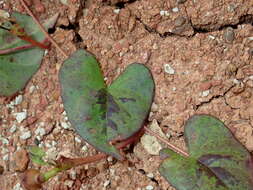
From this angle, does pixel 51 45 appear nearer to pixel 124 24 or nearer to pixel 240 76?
pixel 124 24

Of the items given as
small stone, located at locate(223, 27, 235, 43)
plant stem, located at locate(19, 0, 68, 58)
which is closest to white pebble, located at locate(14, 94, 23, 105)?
plant stem, located at locate(19, 0, 68, 58)

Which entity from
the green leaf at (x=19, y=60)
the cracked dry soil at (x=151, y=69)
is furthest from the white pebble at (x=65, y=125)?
the green leaf at (x=19, y=60)

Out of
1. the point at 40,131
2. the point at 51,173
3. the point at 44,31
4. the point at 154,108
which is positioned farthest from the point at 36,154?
the point at 44,31

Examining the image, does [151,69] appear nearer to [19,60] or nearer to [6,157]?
[19,60]

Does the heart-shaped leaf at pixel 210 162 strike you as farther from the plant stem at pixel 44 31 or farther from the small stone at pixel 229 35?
the plant stem at pixel 44 31

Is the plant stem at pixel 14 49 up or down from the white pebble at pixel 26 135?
up

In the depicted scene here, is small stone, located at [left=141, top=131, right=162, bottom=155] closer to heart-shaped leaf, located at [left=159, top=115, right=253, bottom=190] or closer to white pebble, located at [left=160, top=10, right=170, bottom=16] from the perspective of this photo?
heart-shaped leaf, located at [left=159, top=115, right=253, bottom=190]

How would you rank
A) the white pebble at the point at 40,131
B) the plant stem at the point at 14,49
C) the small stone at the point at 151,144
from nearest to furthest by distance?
the small stone at the point at 151,144 → the white pebble at the point at 40,131 → the plant stem at the point at 14,49
